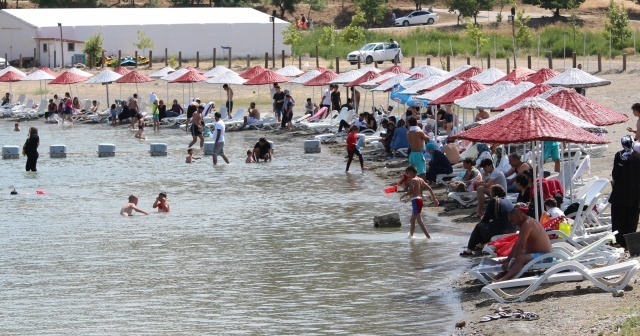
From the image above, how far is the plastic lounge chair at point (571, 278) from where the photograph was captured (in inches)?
464

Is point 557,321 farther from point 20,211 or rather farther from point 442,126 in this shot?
point 442,126

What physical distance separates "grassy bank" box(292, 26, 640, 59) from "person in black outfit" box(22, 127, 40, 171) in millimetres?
26535

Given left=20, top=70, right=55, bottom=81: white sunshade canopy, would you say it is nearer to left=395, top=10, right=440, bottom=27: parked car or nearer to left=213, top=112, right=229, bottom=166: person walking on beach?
left=213, top=112, right=229, bottom=166: person walking on beach

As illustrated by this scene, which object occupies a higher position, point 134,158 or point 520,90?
point 520,90

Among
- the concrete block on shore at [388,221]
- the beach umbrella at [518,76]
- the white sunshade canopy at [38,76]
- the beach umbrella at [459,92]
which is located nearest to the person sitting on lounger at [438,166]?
the beach umbrella at [459,92]

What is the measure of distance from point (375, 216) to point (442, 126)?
12.0 metres

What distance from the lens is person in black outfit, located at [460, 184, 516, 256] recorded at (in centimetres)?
1441

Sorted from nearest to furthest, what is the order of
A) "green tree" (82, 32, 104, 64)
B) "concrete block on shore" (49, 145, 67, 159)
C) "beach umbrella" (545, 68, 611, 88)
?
1. "beach umbrella" (545, 68, 611, 88)
2. "concrete block on shore" (49, 145, 67, 159)
3. "green tree" (82, 32, 104, 64)

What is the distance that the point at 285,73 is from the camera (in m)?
43.8

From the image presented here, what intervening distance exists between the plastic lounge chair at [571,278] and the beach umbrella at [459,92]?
42.9 ft

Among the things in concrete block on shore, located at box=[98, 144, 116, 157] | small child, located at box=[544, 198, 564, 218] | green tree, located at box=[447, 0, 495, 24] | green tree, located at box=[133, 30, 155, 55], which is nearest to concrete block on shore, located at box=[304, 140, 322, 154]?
concrete block on shore, located at box=[98, 144, 116, 157]

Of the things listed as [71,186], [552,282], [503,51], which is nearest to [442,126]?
[71,186]

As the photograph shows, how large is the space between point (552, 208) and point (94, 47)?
49624mm

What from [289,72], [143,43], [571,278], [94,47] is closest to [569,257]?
[571,278]
